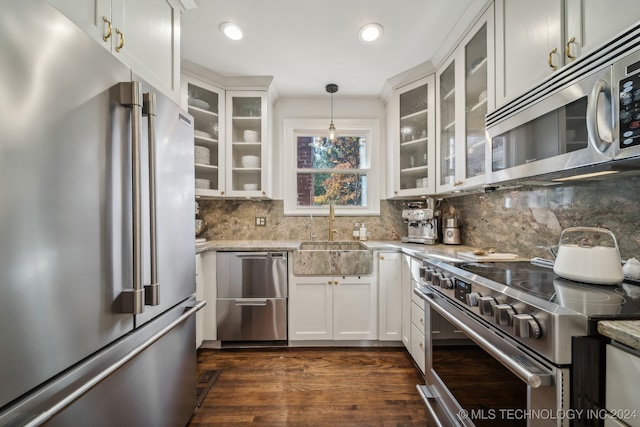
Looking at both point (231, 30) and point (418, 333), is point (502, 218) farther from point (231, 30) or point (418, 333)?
point (231, 30)

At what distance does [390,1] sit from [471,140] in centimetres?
106

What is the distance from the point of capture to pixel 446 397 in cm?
118

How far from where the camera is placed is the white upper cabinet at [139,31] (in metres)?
0.88

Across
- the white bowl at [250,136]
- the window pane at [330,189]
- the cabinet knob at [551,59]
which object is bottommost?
the window pane at [330,189]

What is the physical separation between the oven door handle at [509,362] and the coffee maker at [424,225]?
1.33m

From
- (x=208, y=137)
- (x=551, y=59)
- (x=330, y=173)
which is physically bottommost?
(x=330, y=173)

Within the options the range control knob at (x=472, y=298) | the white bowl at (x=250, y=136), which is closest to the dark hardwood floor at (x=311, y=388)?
the range control knob at (x=472, y=298)

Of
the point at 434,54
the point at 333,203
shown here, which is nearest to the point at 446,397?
the point at 333,203

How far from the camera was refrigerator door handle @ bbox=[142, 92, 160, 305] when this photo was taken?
0.91 m

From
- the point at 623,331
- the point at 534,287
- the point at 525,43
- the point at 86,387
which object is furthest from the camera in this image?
the point at 525,43

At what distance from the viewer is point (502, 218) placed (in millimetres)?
1831

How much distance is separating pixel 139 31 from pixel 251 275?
178 centimetres

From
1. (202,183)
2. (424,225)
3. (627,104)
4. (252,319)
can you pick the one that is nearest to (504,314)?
(627,104)

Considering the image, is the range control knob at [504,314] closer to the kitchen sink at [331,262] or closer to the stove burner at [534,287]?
the stove burner at [534,287]
